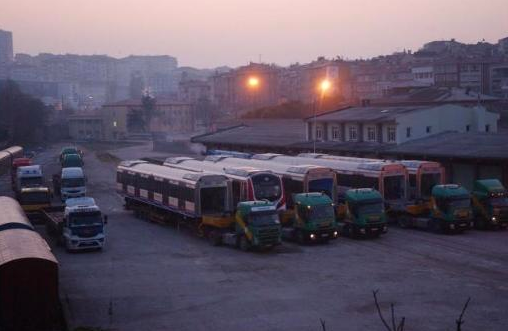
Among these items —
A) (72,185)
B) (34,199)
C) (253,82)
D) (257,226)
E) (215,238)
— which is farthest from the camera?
(253,82)

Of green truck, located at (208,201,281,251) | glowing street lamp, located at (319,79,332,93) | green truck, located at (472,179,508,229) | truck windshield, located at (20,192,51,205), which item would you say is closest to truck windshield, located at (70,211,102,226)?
green truck, located at (208,201,281,251)

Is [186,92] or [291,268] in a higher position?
[186,92]

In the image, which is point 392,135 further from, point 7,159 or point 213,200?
point 7,159

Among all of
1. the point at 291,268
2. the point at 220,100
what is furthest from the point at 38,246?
the point at 220,100

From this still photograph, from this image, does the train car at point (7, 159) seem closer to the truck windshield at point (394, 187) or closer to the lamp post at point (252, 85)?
the truck windshield at point (394, 187)

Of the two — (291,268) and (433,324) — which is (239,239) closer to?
(291,268)

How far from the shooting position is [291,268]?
73.3 ft

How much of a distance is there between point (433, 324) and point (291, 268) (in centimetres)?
702

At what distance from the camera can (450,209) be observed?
2769 centimetres

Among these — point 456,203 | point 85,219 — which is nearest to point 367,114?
point 456,203

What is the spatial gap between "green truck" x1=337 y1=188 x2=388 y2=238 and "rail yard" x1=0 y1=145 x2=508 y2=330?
0.10 meters

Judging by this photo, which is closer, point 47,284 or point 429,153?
point 47,284

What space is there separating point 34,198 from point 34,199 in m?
0.06

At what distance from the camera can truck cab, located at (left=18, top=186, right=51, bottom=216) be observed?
1275 inches
